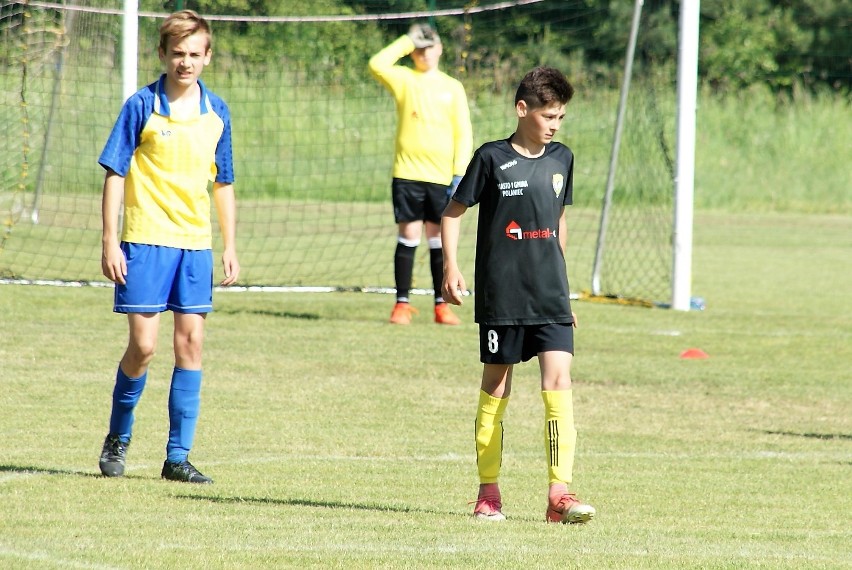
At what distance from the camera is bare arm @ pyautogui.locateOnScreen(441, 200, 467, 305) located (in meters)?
6.00

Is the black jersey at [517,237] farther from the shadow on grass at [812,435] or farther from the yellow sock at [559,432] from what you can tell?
the shadow on grass at [812,435]

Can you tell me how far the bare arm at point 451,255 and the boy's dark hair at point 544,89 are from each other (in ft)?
1.66

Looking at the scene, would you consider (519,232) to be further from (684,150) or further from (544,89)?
(684,150)

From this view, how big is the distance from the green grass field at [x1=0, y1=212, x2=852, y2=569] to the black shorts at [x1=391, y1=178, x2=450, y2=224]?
3.17 feet

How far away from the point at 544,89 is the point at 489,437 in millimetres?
1407

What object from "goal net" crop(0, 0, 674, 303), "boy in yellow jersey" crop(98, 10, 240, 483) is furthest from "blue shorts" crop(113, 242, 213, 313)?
"goal net" crop(0, 0, 674, 303)

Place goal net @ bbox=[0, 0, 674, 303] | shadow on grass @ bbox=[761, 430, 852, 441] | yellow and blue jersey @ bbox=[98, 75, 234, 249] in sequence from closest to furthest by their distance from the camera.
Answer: yellow and blue jersey @ bbox=[98, 75, 234, 249], shadow on grass @ bbox=[761, 430, 852, 441], goal net @ bbox=[0, 0, 674, 303]

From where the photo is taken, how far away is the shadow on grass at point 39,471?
657 centimetres

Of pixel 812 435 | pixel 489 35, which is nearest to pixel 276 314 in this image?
pixel 812 435

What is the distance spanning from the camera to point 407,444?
25.5 feet

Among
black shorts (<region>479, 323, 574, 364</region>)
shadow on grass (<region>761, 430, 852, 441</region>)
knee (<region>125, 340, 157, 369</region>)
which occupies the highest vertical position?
black shorts (<region>479, 323, 574, 364</region>)

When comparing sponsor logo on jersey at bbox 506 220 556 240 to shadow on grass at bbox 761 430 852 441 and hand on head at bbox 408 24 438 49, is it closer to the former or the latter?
shadow on grass at bbox 761 430 852 441

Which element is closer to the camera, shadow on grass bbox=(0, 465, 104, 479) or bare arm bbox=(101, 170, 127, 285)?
bare arm bbox=(101, 170, 127, 285)

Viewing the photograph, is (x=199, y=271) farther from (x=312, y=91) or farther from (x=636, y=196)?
(x=312, y=91)
